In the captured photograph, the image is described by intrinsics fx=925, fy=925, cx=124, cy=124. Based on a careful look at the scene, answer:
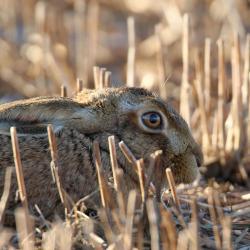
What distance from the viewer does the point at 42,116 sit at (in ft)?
15.7

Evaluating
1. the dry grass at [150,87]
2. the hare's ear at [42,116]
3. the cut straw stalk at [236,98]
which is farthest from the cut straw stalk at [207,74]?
the hare's ear at [42,116]

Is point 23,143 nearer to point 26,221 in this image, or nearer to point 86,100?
point 86,100

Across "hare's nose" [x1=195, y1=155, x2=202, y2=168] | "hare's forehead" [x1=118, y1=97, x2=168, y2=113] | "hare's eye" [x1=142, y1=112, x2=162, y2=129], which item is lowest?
"hare's nose" [x1=195, y1=155, x2=202, y2=168]

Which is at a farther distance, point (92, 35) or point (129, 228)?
point (92, 35)

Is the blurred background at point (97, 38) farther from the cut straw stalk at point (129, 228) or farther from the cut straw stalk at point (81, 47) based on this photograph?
the cut straw stalk at point (129, 228)

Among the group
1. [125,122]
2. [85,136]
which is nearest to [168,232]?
[85,136]

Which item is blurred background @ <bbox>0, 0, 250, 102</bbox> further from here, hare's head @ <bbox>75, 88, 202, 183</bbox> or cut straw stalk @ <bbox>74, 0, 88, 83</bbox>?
hare's head @ <bbox>75, 88, 202, 183</bbox>

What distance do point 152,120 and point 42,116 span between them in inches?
25.6

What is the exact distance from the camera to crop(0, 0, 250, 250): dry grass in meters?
4.19

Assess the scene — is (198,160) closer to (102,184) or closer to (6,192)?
(102,184)

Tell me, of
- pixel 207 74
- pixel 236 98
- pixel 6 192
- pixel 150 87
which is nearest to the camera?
pixel 6 192

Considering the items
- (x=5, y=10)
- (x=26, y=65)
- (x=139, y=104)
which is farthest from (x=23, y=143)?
(x=5, y=10)

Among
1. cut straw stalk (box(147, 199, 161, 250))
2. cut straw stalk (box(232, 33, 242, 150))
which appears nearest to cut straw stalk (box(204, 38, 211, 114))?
cut straw stalk (box(232, 33, 242, 150))

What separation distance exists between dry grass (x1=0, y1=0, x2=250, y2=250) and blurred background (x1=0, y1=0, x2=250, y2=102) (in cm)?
1
